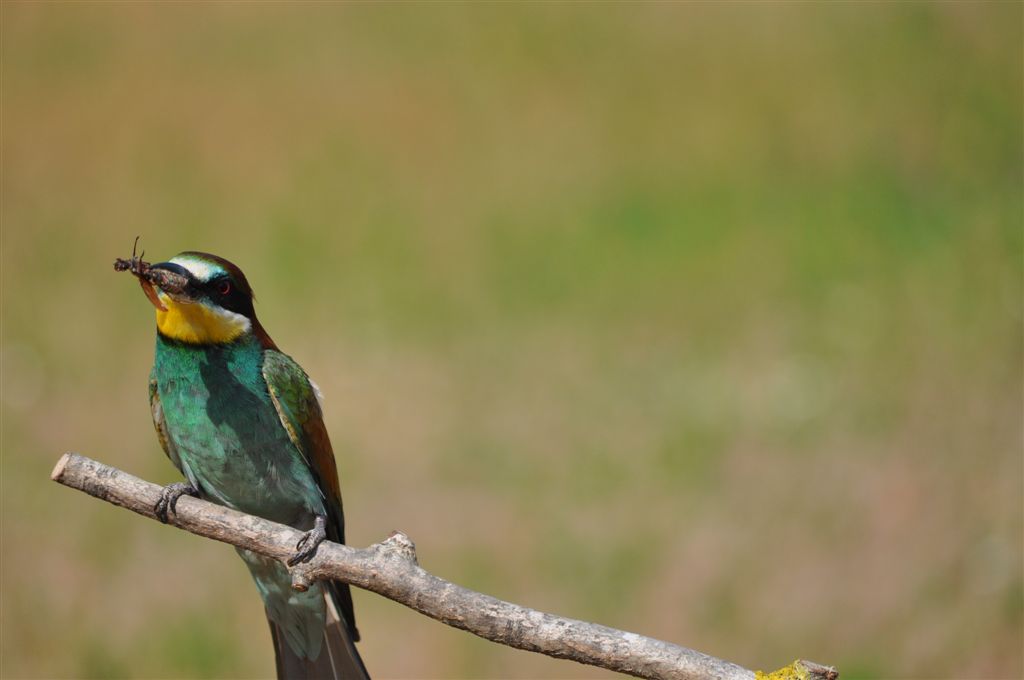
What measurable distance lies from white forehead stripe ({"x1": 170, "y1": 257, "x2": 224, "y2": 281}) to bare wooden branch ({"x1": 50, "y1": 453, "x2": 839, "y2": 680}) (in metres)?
0.27

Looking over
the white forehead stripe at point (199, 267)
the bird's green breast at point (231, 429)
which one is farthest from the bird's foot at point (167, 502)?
the white forehead stripe at point (199, 267)

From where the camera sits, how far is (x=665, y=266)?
162 inches

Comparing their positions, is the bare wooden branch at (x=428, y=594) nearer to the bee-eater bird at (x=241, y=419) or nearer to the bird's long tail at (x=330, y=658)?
the bee-eater bird at (x=241, y=419)

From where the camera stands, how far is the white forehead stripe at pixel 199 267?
138 centimetres

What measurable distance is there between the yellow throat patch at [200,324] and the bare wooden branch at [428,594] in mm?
226

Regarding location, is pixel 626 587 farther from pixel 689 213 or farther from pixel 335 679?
pixel 335 679

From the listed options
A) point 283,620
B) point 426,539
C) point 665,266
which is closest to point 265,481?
point 283,620

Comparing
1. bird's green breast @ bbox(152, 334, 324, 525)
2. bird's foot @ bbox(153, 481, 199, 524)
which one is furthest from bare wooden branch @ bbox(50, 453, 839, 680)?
Result: bird's green breast @ bbox(152, 334, 324, 525)

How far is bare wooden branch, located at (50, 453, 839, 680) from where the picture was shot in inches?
47.7

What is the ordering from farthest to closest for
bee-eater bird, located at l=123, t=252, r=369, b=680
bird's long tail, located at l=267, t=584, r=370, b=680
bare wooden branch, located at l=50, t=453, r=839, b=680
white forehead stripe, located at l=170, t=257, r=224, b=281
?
bird's long tail, located at l=267, t=584, r=370, b=680, bee-eater bird, located at l=123, t=252, r=369, b=680, white forehead stripe, located at l=170, t=257, r=224, b=281, bare wooden branch, located at l=50, t=453, r=839, b=680

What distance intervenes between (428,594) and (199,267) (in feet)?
1.65

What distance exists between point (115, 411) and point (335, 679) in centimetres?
239

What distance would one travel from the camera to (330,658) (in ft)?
5.79

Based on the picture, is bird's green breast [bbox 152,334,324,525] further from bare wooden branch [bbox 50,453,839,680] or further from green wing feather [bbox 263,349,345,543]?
bare wooden branch [bbox 50,453,839,680]
